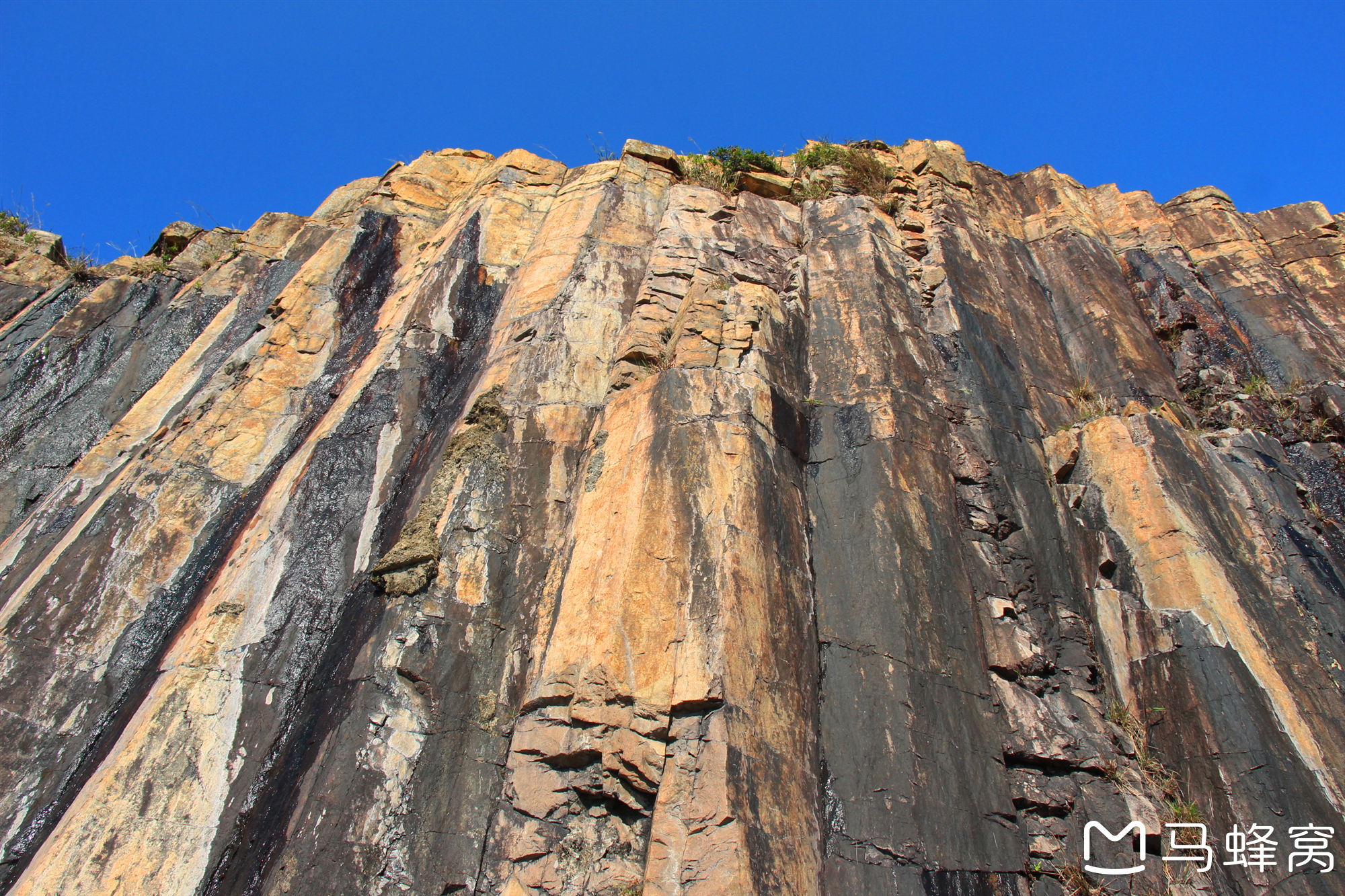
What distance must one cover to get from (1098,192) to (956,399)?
6.85m

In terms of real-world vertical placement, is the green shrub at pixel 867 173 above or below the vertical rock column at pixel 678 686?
above

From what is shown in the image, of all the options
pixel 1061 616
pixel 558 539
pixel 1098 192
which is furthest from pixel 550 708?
pixel 1098 192

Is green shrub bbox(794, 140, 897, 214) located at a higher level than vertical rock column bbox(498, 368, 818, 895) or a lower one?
higher

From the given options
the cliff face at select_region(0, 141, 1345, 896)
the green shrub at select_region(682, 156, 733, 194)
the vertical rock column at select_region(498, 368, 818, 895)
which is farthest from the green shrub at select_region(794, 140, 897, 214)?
the vertical rock column at select_region(498, 368, 818, 895)

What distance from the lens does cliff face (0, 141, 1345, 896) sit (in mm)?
4801

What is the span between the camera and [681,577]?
5.36m

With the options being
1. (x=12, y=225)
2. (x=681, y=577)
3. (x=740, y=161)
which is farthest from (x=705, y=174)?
(x=12, y=225)

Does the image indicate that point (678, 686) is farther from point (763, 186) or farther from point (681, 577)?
point (763, 186)

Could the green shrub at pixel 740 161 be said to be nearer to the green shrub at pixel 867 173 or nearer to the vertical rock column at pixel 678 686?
the green shrub at pixel 867 173

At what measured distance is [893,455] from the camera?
664cm

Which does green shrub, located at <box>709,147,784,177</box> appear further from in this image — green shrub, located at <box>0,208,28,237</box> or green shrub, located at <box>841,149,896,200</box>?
green shrub, located at <box>0,208,28,237</box>

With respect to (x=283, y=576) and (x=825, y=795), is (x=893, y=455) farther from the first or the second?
(x=283, y=576)

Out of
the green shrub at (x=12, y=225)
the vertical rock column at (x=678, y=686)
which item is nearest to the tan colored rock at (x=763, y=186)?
the vertical rock column at (x=678, y=686)

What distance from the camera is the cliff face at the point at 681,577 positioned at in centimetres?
480
